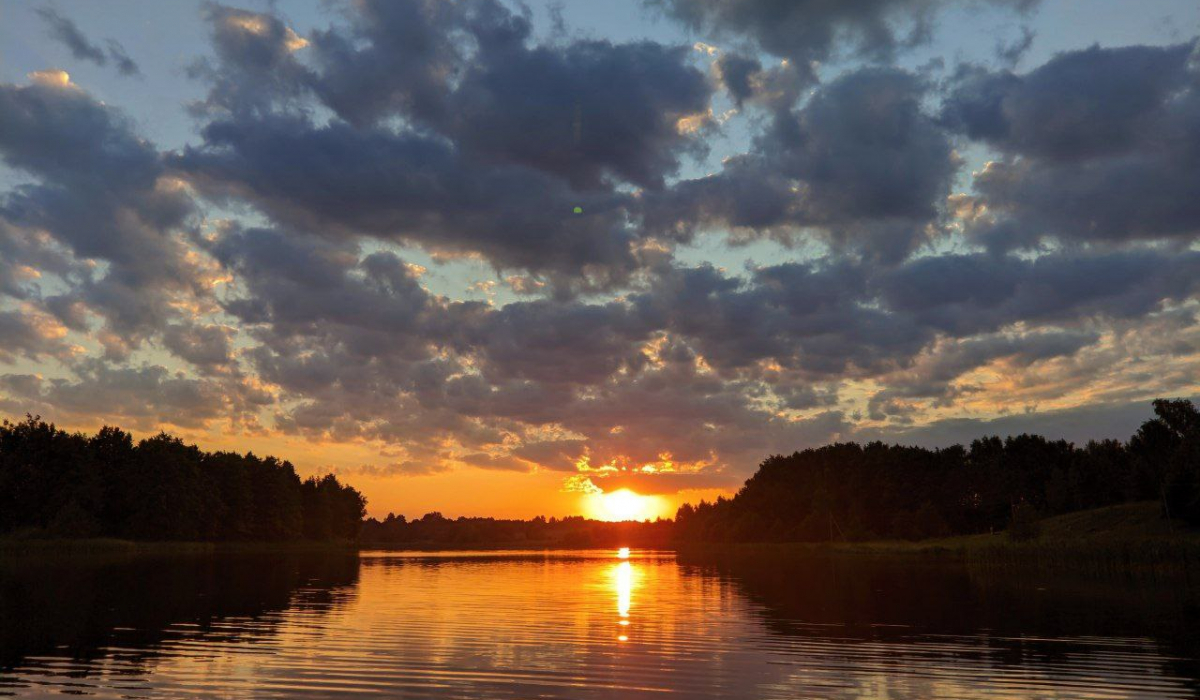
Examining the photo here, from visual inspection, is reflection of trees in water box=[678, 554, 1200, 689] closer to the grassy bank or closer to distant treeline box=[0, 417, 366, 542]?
the grassy bank

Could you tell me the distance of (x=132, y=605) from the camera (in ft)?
166

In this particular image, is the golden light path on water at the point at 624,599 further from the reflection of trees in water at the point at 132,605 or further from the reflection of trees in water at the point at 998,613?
the reflection of trees in water at the point at 132,605

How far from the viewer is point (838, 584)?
82.4 metres

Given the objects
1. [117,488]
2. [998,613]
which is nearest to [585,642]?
[998,613]

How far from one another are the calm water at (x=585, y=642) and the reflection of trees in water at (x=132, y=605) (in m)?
0.18

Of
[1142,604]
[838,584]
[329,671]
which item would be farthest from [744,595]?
[329,671]

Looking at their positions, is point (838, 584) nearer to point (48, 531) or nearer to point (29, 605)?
point (29, 605)

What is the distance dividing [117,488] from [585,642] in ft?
499

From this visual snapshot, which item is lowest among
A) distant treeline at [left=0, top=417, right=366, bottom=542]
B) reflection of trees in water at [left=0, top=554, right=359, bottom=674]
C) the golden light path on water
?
the golden light path on water

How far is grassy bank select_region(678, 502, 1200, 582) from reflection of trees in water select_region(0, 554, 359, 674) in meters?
74.2

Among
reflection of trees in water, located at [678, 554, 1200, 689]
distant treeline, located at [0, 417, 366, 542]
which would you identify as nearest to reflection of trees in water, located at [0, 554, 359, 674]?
reflection of trees in water, located at [678, 554, 1200, 689]

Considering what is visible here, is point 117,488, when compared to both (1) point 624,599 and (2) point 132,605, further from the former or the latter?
(1) point 624,599

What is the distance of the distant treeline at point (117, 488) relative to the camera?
141625 mm

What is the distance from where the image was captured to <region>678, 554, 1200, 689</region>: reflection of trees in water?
37.2m
